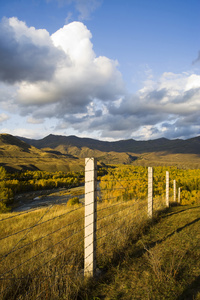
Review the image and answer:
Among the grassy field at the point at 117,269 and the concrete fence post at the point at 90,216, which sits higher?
the concrete fence post at the point at 90,216

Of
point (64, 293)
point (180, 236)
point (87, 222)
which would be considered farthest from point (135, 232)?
point (64, 293)

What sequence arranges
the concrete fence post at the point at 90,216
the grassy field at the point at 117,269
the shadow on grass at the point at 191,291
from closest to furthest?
1. the shadow on grass at the point at 191,291
2. the grassy field at the point at 117,269
3. the concrete fence post at the point at 90,216

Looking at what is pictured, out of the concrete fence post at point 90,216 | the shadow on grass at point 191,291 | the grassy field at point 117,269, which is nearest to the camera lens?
the shadow on grass at point 191,291

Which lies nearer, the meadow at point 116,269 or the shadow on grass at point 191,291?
the shadow on grass at point 191,291

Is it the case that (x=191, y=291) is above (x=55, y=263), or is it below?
above

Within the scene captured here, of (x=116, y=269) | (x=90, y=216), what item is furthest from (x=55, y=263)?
(x=90, y=216)

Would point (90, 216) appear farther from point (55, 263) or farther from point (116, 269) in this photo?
point (55, 263)

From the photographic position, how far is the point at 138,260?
3.51m

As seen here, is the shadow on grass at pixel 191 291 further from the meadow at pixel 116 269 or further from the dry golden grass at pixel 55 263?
the dry golden grass at pixel 55 263

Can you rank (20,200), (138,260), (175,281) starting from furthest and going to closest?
(20,200) → (138,260) → (175,281)

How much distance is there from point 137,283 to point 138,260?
2.47 feet

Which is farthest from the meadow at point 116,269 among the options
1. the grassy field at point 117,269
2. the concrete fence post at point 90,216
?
the concrete fence post at point 90,216

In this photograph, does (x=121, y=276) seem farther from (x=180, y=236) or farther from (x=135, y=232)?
(x=180, y=236)

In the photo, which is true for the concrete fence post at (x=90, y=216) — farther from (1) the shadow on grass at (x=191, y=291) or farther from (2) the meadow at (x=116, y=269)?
(1) the shadow on grass at (x=191, y=291)
